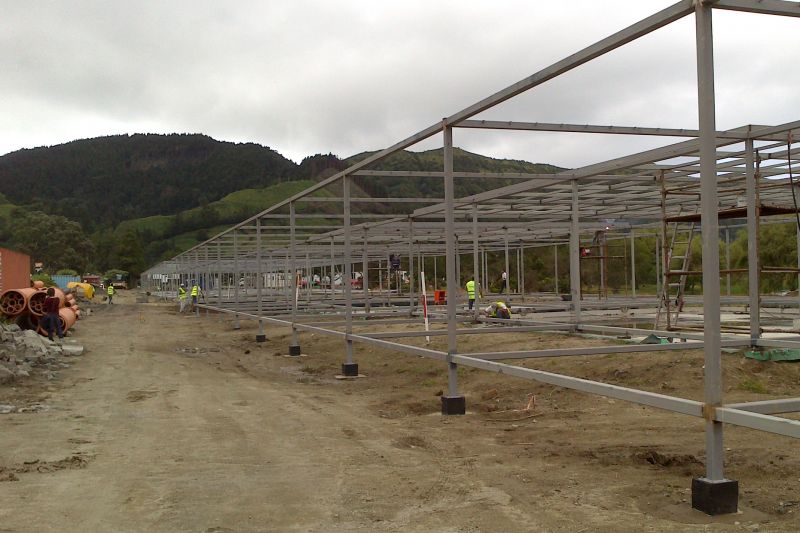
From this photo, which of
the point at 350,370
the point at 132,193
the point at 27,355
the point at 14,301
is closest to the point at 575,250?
the point at 350,370

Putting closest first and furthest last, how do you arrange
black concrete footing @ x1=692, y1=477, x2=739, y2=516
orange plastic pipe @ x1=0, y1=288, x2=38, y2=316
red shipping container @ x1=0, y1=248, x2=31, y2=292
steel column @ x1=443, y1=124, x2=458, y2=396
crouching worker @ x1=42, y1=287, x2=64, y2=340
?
black concrete footing @ x1=692, y1=477, x2=739, y2=516
steel column @ x1=443, y1=124, x2=458, y2=396
crouching worker @ x1=42, y1=287, x2=64, y2=340
orange plastic pipe @ x1=0, y1=288, x2=38, y2=316
red shipping container @ x1=0, y1=248, x2=31, y2=292

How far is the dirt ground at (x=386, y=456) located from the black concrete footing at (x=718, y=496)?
8 centimetres

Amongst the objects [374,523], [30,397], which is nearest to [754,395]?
[374,523]

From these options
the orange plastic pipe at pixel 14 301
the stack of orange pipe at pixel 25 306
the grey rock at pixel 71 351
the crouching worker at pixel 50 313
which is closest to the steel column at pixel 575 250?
the grey rock at pixel 71 351

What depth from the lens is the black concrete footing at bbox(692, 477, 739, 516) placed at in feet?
15.1

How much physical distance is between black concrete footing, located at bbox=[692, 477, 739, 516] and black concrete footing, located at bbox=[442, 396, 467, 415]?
14.5 ft

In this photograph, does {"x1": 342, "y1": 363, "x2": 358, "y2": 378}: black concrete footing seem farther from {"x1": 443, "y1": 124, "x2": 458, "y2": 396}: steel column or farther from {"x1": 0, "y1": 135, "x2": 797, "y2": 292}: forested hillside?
{"x1": 0, "y1": 135, "x2": 797, "y2": 292}: forested hillside

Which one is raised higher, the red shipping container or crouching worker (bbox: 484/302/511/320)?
the red shipping container

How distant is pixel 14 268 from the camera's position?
24859 mm

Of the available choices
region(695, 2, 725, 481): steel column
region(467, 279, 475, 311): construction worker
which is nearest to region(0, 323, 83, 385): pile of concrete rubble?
region(467, 279, 475, 311): construction worker

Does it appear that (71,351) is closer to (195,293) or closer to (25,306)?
(25,306)

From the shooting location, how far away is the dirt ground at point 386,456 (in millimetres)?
4879

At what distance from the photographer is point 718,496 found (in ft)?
15.1

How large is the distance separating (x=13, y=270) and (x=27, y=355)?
36.1ft
